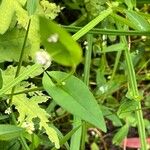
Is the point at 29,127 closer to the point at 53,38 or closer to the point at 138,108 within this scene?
the point at 138,108

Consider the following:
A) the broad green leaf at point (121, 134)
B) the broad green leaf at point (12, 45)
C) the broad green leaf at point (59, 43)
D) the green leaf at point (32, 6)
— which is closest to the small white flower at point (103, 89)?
the broad green leaf at point (121, 134)

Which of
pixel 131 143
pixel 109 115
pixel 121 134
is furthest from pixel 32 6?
pixel 131 143

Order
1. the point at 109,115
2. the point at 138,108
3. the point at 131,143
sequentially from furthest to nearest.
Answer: the point at 131,143, the point at 109,115, the point at 138,108

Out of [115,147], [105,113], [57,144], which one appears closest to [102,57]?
[105,113]

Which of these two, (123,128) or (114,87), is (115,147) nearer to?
(123,128)

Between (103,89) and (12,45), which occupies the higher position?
(12,45)

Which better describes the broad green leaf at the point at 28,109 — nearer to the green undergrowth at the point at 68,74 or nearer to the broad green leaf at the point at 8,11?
the green undergrowth at the point at 68,74
